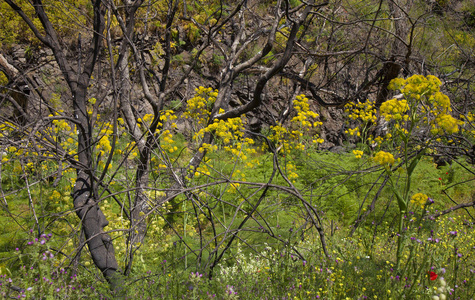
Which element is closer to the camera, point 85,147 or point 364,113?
point 85,147

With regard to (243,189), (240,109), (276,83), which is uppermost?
(276,83)

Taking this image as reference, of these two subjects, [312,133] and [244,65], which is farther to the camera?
[312,133]

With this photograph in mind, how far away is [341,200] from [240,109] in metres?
2.67

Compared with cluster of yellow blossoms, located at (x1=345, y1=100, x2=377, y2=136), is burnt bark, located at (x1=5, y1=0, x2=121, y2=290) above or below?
below

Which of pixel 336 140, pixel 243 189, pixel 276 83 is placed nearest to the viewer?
pixel 243 189

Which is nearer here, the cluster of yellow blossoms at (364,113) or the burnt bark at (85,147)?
the burnt bark at (85,147)

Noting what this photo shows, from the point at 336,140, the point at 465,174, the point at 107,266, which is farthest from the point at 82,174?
the point at 336,140

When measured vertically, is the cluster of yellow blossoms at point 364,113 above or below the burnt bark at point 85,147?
above

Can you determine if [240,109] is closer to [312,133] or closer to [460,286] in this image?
[460,286]

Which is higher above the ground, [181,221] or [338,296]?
[181,221]

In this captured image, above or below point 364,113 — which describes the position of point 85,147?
below

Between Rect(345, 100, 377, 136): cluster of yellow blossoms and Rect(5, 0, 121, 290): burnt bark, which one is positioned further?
Rect(345, 100, 377, 136): cluster of yellow blossoms

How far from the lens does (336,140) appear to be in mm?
10773

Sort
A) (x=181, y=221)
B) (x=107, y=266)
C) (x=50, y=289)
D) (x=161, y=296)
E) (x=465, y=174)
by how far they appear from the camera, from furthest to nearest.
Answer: (x=465, y=174) → (x=181, y=221) → (x=107, y=266) → (x=161, y=296) → (x=50, y=289)
